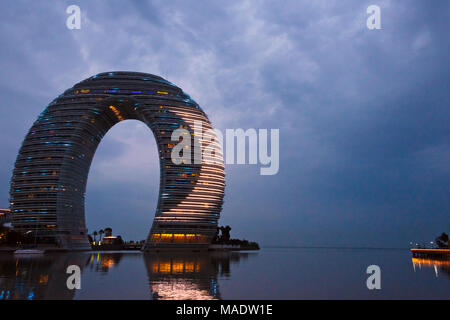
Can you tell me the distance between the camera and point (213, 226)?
112 meters

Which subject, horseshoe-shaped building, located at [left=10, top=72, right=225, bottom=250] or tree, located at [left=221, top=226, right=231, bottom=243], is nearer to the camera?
horseshoe-shaped building, located at [left=10, top=72, right=225, bottom=250]

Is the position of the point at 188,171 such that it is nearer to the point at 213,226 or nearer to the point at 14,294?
the point at 213,226

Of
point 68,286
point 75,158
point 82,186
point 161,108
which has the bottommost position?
point 68,286

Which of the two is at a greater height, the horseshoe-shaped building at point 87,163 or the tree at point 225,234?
the horseshoe-shaped building at point 87,163

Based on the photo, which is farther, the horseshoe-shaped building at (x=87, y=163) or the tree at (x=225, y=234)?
the tree at (x=225, y=234)

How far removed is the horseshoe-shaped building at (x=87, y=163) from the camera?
10288 centimetres

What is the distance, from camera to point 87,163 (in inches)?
4719

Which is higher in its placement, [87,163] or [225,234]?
[87,163]

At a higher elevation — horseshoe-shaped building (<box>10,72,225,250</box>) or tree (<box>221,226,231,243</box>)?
horseshoe-shaped building (<box>10,72,225,250</box>)

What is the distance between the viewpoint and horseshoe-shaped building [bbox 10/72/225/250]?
103 m

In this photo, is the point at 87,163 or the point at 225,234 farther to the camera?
the point at 225,234
